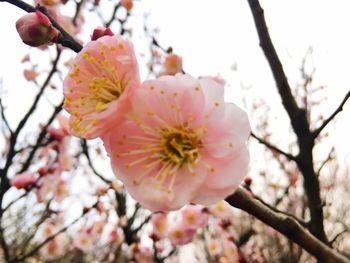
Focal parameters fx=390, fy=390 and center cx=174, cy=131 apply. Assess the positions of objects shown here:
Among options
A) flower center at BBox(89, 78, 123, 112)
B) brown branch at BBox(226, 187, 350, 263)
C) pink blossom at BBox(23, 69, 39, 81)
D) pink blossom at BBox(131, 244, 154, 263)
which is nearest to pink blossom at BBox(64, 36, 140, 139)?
flower center at BBox(89, 78, 123, 112)

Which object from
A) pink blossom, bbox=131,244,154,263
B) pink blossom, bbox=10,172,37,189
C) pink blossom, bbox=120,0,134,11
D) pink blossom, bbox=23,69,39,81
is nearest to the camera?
pink blossom, bbox=10,172,37,189

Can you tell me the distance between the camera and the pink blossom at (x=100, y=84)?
750 mm

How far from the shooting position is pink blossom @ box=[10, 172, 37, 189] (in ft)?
8.20

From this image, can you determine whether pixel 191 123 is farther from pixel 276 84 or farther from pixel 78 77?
pixel 276 84

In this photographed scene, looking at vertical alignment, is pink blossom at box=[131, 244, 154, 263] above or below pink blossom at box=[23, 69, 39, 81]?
below

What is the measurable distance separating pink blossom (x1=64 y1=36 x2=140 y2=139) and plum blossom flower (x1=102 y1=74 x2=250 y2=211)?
0.04m

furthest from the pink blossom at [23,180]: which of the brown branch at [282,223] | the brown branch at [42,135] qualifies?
the brown branch at [282,223]

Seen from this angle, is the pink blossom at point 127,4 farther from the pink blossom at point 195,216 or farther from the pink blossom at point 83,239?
the pink blossom at point 83,239

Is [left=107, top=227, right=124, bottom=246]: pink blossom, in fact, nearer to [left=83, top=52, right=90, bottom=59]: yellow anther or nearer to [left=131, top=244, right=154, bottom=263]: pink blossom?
[left=131, top=244, right=154, bottom=263]: pink blossom

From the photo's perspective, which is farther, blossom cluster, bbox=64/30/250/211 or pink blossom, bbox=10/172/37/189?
pink blossom, bbox=10/172/37/189

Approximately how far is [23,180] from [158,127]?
1965 millimetres

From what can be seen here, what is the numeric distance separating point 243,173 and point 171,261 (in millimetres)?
5902

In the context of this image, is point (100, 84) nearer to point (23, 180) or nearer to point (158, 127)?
point (158, 127)

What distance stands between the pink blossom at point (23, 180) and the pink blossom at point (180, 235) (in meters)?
1.68
